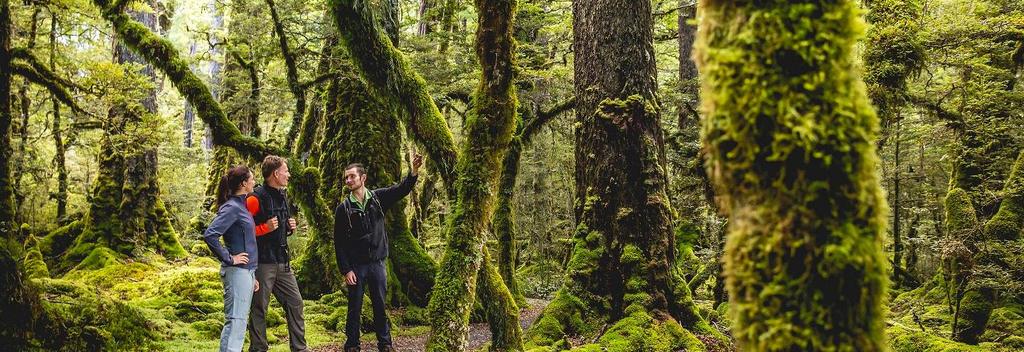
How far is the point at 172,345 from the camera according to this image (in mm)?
7707

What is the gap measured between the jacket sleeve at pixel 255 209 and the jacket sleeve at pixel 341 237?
0.80 metres

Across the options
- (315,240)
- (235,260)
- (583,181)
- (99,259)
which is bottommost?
(99,259)

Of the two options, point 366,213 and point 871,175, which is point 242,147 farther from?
point 871,175

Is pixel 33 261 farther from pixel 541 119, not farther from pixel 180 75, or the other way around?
pixel 541 119

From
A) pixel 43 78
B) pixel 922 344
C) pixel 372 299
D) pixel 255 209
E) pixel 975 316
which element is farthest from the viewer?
pixel 975 316

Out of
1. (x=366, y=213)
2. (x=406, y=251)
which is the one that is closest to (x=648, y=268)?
(x=366, y=213)

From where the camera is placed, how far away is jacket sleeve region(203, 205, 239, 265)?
557 centimetres

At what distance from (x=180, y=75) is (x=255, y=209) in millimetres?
4089

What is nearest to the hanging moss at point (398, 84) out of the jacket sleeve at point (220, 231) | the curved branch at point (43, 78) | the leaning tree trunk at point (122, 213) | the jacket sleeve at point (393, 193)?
the jacket sleeve at point (393, 193)

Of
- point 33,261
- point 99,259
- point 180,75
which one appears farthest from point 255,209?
point 99,259

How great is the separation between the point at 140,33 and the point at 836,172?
9985mm

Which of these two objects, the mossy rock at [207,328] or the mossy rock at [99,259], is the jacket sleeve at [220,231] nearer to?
the mossy rock at [207,328]

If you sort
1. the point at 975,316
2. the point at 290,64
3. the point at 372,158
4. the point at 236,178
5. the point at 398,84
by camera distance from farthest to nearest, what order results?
the point at 372,158
the point at 290,64
the point at 975,316
the point at 398,84
the point at 236,178

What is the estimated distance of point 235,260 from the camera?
5695mm
